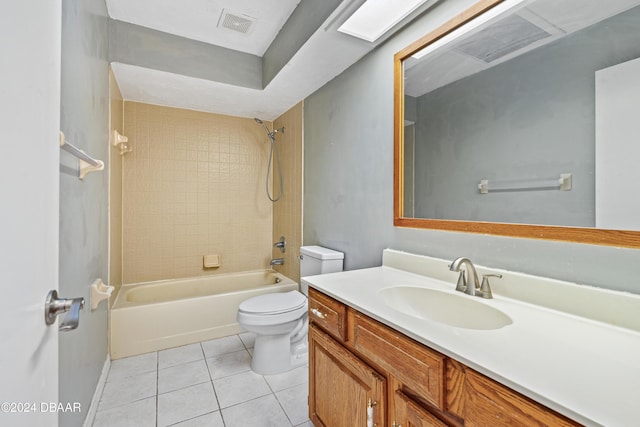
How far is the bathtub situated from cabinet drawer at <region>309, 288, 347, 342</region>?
146cm

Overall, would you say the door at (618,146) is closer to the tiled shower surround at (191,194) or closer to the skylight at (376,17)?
the skylight at (376,17)

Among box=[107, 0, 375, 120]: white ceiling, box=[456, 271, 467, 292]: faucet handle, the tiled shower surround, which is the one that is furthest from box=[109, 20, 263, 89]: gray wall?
box=[456, 271, 467, 292]: faucet handle

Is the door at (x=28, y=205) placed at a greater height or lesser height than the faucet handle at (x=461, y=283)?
greater

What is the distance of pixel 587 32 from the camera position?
0.92 m

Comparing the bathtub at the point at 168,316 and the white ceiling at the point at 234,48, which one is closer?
the white ceiling at the point at 234,48

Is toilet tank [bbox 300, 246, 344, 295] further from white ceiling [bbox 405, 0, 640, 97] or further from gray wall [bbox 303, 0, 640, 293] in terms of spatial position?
white ceiling [bbox 405, 0, 640, 97]

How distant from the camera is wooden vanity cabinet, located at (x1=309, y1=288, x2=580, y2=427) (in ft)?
1.93

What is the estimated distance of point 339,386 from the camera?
1.11 meters

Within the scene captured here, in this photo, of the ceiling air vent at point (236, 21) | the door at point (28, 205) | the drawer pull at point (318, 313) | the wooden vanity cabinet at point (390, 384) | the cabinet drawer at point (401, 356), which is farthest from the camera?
the ceiling air vent at point (236, 21)

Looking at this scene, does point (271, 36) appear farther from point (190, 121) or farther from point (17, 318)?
point (17, 318)

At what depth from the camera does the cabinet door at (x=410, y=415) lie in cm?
74

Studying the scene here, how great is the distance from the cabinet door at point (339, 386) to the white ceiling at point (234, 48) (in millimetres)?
1578

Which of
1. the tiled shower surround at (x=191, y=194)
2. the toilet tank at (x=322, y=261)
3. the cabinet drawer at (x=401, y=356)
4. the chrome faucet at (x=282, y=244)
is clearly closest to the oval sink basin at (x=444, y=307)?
the cabinet drawer at (x=401, y=356)

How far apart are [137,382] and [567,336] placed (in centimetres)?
223
